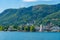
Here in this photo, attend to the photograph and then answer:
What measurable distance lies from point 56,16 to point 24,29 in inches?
2767

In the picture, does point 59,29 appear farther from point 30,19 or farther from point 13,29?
point 30,19

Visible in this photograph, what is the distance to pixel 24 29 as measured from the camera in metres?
115

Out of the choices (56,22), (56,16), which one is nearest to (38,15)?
(56,16)

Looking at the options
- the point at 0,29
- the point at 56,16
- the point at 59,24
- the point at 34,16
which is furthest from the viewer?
the point at 34,16

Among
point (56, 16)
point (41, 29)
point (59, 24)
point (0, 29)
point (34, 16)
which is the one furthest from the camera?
point (34, 16)

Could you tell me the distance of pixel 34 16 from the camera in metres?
198

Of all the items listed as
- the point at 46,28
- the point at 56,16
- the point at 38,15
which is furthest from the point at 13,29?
the point at 38,15

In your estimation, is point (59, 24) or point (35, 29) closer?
point (35, 29)

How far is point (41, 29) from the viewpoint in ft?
401

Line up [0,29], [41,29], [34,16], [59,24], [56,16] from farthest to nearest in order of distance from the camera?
1. [34,16]
2. [56,16]
3. [59,24]
4. [41,29]
5. [0,29]

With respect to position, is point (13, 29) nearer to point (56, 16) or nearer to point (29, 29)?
point (29, 29)

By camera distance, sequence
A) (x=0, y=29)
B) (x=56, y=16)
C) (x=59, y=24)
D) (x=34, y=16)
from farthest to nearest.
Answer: (x=34, y=16), (x=56, y=16), (x=59, y=24), (x=0, y=29)

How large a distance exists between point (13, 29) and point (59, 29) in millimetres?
29711

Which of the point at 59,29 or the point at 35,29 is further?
the point at 59,29
